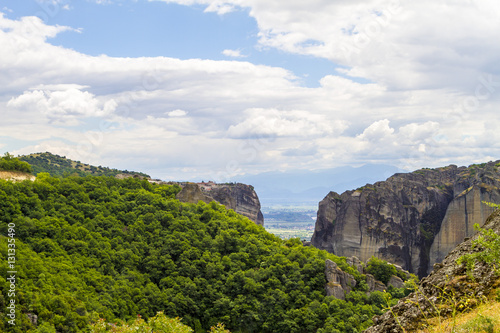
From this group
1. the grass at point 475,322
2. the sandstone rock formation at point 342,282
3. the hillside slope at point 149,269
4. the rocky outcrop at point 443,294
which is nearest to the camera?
the grass at point 475,322

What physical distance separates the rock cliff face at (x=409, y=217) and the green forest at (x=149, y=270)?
132 feet

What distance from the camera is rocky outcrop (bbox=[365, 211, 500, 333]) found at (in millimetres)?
16797

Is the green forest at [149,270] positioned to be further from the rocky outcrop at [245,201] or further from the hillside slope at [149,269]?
the rocky outcrop at [245,201]

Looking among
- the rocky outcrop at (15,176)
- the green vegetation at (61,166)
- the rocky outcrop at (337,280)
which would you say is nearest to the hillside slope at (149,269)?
the rocky outcrop at (337,280)

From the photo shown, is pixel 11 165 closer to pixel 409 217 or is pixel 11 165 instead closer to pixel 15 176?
pixel 15 176

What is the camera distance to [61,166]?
143 metres

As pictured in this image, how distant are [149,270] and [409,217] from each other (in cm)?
7481

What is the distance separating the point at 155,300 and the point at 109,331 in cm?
2676

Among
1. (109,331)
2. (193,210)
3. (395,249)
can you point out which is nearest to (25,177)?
(193,210)

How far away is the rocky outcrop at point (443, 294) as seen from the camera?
1680 cm

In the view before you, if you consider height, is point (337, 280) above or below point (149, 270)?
below

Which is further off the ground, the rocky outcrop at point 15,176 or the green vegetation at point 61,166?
the green vegetation at point 61,166

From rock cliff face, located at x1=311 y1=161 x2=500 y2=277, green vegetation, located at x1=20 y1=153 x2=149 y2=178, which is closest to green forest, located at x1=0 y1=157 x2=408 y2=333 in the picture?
rock cliff face, located at x1=311 y1=161 x2=500 y2=277

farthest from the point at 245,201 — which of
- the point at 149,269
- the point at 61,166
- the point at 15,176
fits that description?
the point at 15,176
